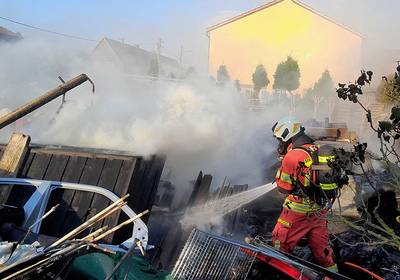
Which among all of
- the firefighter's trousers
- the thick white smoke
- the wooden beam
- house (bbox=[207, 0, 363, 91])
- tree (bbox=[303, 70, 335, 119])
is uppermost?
house (bbox=[207, 0, 363, 91])

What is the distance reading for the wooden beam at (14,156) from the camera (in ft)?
18.0

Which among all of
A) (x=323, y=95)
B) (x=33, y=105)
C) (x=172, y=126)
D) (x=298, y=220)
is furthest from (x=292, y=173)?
(x=323, y=95)

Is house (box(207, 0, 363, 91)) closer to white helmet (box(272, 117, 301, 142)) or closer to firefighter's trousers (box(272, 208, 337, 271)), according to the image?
white helmet (box(272, 117, 301, 142))

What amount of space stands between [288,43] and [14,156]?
33321 millimetres

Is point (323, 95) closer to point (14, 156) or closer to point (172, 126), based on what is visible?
point (172, 126)

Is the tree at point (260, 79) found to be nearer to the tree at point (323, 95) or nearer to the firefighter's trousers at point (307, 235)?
the tree at point (323, 95)

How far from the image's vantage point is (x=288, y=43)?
36.2 meters

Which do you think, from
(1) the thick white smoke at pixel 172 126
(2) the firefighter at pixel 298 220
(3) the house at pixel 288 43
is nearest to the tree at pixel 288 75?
(3) the house at pixel 288 43

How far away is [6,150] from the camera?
5.70m

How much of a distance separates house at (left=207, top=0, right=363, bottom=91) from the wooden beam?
1236 inches

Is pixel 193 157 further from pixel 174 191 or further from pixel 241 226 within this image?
pixel 241 226

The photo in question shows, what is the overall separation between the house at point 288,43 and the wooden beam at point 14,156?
31401 mm

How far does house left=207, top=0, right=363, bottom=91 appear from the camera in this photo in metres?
35.2

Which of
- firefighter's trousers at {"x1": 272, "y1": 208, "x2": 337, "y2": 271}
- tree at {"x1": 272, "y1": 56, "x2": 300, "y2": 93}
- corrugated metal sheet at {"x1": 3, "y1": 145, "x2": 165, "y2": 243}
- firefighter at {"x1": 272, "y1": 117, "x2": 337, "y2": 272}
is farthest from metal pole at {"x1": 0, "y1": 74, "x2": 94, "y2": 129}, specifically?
tree at {"x1": 272, "y1": 56, "x2": 300, "y2": 93}
